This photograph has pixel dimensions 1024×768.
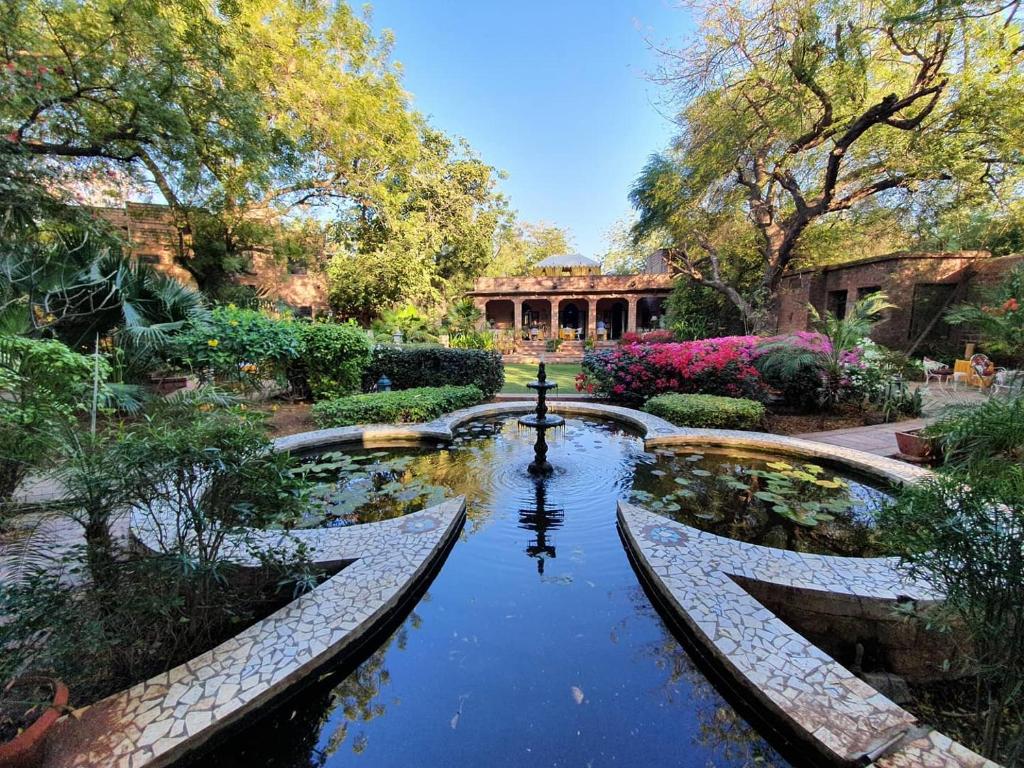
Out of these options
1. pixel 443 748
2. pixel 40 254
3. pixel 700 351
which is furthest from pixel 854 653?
pixel 40 254

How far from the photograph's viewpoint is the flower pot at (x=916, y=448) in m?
4.95

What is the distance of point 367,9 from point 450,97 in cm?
601

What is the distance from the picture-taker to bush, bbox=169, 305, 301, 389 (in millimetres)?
5809

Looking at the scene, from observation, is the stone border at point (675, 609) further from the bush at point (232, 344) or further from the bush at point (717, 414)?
the bush at point (232, 344)

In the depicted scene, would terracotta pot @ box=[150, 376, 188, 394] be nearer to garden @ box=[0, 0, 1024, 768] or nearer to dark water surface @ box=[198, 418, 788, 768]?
garden @ box=[0, 0, 1024, 768]

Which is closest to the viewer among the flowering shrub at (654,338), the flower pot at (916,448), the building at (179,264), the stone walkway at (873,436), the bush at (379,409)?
the flower pot at (916,448)

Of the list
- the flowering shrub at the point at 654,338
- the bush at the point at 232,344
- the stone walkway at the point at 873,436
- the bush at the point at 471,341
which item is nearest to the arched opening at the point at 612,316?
the flowering shrub at the point at 654,338

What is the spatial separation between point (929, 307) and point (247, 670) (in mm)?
14725

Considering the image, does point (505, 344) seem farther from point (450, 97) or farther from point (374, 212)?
point (450, 97)

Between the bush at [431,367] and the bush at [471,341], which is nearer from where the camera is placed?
the bush at [431,367]

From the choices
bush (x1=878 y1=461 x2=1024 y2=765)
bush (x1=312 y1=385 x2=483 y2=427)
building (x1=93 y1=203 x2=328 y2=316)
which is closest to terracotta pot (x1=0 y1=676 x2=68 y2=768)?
bush (x1=878 y1=461 x2=1024 y2=765)

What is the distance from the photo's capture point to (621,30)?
357 inches

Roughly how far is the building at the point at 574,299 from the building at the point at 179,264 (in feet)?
23.5

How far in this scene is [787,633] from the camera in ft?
7.22
